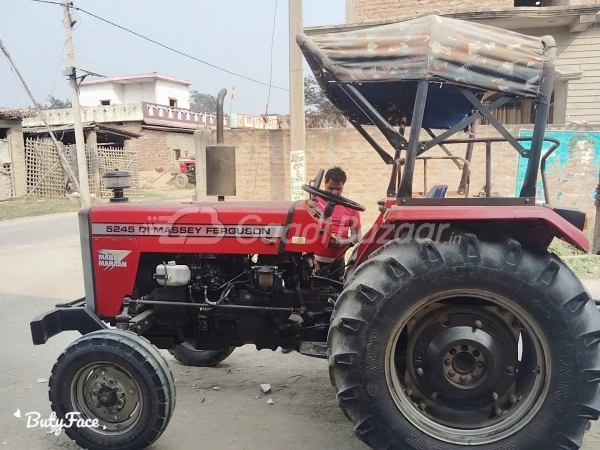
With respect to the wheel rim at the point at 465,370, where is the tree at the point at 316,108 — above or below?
above

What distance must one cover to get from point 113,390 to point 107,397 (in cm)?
5

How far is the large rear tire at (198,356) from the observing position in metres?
3.99

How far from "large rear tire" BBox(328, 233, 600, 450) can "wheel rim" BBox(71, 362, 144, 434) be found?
3.95 ft

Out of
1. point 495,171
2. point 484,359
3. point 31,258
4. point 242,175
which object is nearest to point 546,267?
point 484,359

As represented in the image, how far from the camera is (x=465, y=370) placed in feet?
8.47

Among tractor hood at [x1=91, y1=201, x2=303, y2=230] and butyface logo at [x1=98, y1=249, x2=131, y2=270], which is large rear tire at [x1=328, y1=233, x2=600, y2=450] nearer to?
tractor hood at [x1=91, y1=201, x2=303, y2=230]

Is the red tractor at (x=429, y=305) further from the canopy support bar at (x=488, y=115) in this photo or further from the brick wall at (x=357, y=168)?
the brick wall at (x=357, y=168)

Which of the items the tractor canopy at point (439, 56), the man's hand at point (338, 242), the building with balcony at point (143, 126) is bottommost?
the man's hand at point (338, 242)

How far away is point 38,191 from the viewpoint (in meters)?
19.9

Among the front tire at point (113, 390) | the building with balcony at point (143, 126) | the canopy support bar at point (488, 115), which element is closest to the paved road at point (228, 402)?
the front tire at point (113, 390)

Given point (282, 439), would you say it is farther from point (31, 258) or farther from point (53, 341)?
point (31, 258)

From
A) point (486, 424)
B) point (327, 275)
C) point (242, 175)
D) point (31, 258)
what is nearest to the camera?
point (486, 424)

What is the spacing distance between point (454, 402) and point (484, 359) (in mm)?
291

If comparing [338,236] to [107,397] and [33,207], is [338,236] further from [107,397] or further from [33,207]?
[33,207]
